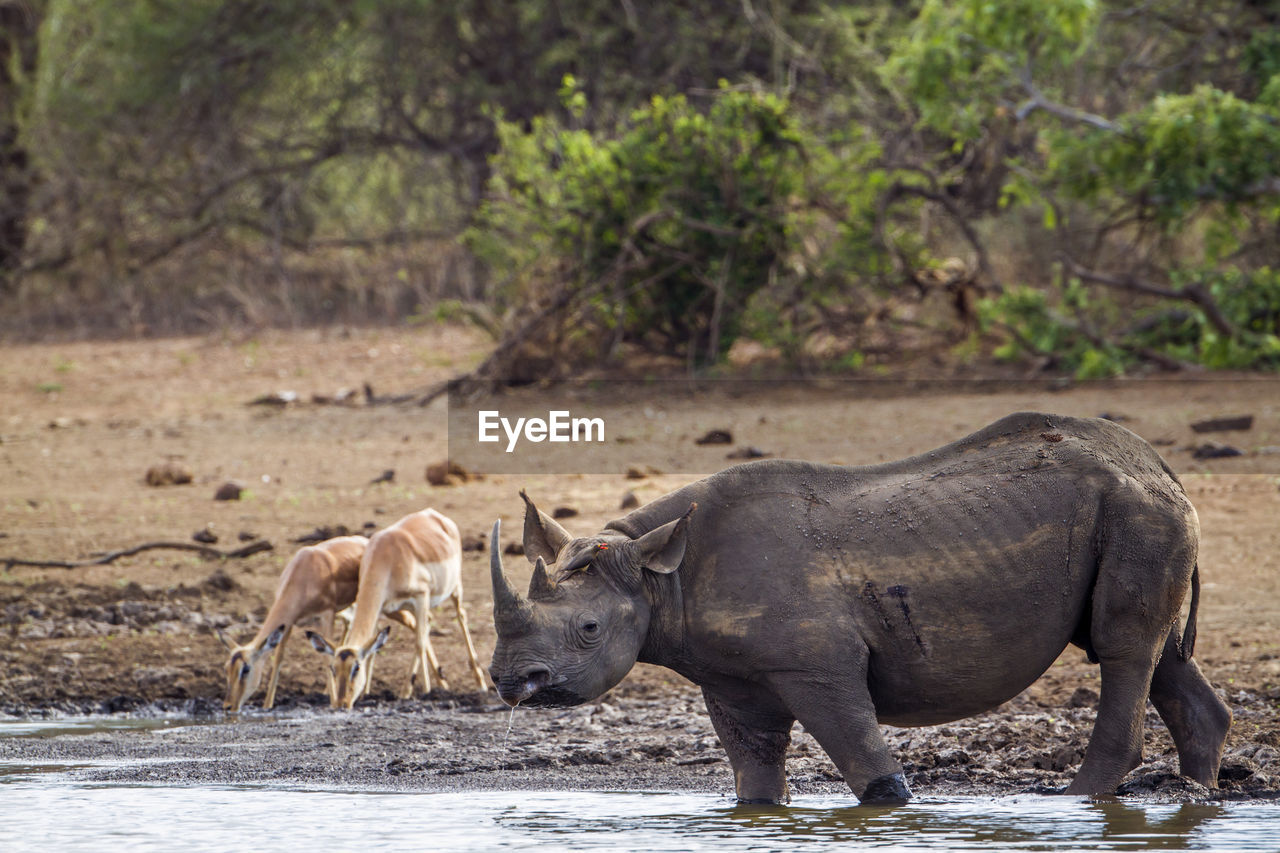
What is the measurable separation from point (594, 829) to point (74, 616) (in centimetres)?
511

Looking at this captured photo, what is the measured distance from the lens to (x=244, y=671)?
789 centimetres

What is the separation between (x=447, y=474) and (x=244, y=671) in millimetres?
4412

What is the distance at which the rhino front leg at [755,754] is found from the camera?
538cm

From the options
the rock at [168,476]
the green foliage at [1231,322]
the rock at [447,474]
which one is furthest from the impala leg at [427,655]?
the green foliage at [1231,322]

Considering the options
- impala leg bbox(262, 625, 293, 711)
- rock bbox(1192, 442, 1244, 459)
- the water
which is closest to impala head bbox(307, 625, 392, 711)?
impala leg bbox(262, 625, 293, 711)

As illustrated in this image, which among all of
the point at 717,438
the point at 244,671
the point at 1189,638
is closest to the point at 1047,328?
the point at 717,438

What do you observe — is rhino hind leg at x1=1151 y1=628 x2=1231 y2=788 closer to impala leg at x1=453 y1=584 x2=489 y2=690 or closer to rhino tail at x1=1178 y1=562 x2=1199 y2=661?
rhino tail at x1=1178 y1=562 x2=1199 y2=661

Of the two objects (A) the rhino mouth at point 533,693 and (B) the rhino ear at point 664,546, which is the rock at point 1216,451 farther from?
(A) the rhino mouth at point 533,693

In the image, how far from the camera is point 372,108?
78.1 ft

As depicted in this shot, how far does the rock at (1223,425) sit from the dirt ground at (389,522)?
0.07 metres

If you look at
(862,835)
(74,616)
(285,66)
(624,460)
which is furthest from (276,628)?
(285,66)

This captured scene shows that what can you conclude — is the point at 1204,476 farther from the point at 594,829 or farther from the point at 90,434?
the point at 90,434

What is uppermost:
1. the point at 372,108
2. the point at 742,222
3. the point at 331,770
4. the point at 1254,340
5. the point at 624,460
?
the point at 372,108

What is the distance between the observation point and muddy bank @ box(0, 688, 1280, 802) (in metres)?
5.99
